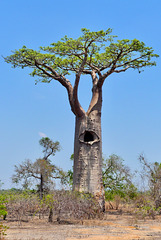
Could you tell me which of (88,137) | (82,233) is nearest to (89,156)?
(88,137)

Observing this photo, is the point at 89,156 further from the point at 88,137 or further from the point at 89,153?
the point at 88,137

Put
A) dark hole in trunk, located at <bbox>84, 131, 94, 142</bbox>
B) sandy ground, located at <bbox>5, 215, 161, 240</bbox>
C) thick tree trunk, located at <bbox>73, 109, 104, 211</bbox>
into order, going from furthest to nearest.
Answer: dark hole in trunk, located at <bbox>84, 131, 94, 142</bbox> → thick tree trunk, located at <bbox>73, 109, 104, 211</bbox> → sandy ground, located at <bbox>5, 215, 161, 240</bbox>

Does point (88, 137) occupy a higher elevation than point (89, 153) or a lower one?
higher

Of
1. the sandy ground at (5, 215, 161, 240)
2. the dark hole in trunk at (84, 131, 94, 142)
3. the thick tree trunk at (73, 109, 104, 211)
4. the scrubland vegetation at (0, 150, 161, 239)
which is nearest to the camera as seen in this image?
the sandy ground at (5, 215, 161, 240)

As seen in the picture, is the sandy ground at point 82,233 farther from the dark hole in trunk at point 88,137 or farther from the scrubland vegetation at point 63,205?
the dark hole in trunk at point 88,137

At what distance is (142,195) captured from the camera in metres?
10.5

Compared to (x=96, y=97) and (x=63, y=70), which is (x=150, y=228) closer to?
(x=96, y=97)

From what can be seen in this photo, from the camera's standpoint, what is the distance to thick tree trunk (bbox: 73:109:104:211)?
33.4 ft

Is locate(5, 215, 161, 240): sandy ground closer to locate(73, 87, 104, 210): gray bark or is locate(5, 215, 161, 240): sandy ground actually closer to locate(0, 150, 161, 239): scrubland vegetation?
locate(0, 150, 161, 239): scrubland vegetation

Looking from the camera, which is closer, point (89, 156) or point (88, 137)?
point (89, 156)

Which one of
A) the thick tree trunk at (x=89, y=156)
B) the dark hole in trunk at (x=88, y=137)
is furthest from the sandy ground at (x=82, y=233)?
the dark hole in trunk at (x=88, y=137)

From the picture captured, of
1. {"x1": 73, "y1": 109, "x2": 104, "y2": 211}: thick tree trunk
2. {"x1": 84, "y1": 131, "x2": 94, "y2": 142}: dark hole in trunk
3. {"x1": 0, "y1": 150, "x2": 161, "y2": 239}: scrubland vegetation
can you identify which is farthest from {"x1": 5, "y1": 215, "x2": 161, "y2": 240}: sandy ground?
{"x1": 84, "y1": 131, "x2": 94, "y2": 142}: dark hole in trunk

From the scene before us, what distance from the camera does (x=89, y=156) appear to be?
10.5 m

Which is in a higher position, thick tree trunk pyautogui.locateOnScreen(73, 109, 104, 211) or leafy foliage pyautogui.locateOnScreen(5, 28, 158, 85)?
leafy foliage pyautogui.locateOnScreen(5, 28, 158, 85)
